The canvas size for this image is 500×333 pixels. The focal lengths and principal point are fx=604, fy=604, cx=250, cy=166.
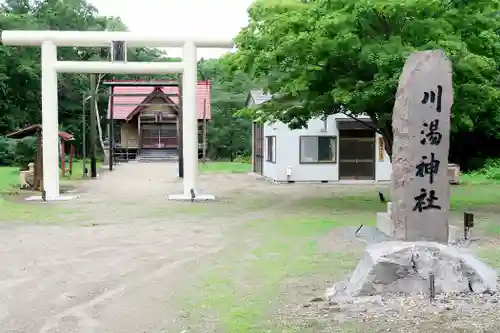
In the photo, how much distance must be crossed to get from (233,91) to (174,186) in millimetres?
22502

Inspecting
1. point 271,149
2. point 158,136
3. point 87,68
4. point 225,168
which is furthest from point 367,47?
point 158,136

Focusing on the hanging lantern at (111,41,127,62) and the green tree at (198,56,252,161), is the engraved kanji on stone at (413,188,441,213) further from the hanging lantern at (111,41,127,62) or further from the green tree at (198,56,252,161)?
the green tree at (198,56,252,161)

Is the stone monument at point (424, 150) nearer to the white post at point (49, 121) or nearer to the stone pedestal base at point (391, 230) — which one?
the stone pedestal base at point (391, 230)

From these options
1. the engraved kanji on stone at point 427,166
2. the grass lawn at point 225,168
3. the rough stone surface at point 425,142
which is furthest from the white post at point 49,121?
the grass lawn at point 225,168

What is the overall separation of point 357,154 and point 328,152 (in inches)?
50.1

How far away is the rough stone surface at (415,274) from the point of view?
6.28m

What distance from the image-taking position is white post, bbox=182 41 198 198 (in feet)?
54.7

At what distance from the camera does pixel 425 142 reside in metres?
7.69

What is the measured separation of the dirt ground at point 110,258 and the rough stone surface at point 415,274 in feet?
6.59

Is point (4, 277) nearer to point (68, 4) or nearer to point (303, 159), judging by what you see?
point (303, 159)

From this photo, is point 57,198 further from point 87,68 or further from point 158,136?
point 158,136

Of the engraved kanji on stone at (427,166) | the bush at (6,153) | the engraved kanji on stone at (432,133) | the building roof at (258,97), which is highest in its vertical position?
the building roof at (258,97)

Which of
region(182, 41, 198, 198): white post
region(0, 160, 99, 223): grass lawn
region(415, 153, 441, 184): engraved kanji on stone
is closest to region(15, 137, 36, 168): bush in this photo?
region(0, 160, 99, 223): grass lawn

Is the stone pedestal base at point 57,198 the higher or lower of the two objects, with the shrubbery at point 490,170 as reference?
lower
